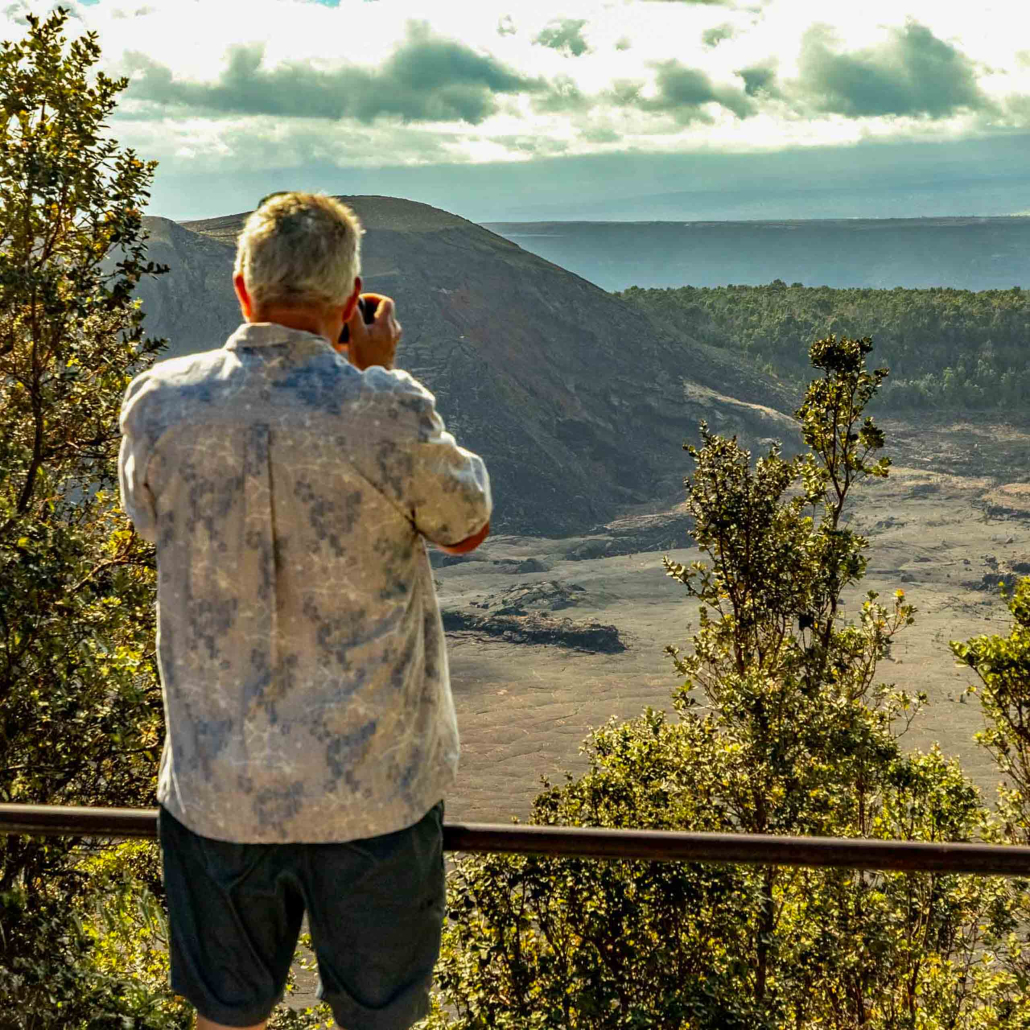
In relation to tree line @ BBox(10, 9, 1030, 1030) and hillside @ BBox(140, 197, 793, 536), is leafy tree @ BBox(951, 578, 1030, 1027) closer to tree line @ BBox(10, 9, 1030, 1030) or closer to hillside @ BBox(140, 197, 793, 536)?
tree line @ BBox(10, 9, 1030, 1030)

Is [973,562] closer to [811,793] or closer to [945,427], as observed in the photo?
[945,427]

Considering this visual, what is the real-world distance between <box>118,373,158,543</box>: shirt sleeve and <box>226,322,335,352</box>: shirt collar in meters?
0.19

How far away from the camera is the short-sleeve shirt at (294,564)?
6.18 ft

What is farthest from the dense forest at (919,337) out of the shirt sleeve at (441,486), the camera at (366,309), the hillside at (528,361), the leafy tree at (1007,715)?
the shirt sleeve at (441,486)

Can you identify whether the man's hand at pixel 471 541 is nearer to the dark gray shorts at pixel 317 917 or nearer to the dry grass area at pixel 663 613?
the dark gray shorts at pixel 317 917

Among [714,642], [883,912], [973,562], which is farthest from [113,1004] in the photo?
[973,562]

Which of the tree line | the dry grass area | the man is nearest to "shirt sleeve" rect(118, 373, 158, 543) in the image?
the man

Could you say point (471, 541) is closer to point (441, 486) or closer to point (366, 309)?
point (441, 486)

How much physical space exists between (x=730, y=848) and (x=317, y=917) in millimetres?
891

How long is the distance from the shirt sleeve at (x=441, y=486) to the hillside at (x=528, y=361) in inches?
4523

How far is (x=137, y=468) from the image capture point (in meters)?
1.96

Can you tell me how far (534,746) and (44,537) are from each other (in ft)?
211

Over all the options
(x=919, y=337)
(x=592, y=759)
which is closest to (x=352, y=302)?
(x=592, y=759)

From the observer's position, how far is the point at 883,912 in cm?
1470
